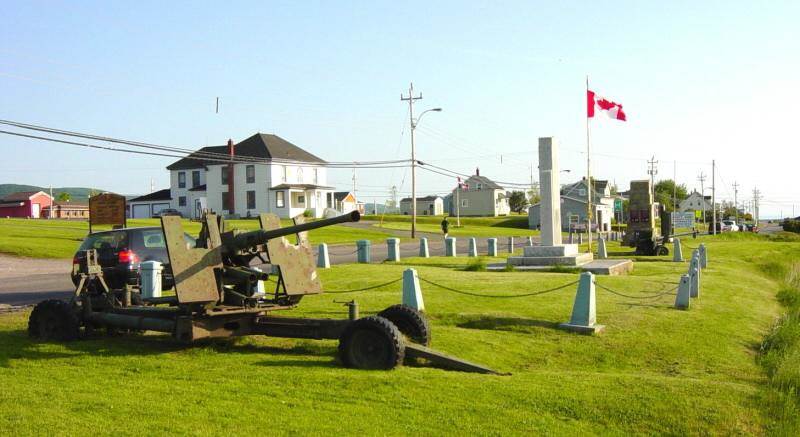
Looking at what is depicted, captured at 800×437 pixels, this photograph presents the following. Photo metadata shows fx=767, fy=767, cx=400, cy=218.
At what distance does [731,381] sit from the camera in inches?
391

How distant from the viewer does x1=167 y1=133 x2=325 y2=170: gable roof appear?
243 feet

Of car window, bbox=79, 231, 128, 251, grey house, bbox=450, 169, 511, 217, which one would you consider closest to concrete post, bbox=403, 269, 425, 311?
car window, bbox=79, 231, 128, 251

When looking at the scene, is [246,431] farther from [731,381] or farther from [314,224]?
[731,381]

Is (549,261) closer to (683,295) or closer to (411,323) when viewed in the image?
(683,295)

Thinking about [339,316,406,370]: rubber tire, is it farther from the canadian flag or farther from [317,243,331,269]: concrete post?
the canadian flag

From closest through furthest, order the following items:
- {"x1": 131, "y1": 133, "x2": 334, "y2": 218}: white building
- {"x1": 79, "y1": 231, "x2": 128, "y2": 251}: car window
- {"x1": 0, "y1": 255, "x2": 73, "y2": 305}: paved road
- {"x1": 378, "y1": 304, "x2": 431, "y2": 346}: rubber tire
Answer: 1. {"x1": 378, "y1": 304, "x2": 431, "y2": 346}: rubber tire
2. {"x1": 79, "y1": 231, "x2": 128, "y2": 251}: car window
3. {"x1": 0, "y1": 255, "x2": 73, "y2": 305}: paved road
4. {"x1": 131, "y1": 133, "x2": 334, "y2": 218}: white building

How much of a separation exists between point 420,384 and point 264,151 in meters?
67.6

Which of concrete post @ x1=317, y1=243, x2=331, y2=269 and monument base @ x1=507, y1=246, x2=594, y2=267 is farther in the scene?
monument base @ x1=507, y1=246, x2=594, y2=267

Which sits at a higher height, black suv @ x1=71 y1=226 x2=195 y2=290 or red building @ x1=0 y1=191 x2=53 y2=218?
red building @ x1=0 y1=191 x2=53 y2=218

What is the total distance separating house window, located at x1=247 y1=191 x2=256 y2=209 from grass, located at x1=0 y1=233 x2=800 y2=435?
61.3 m

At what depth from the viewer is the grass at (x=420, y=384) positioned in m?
7.05

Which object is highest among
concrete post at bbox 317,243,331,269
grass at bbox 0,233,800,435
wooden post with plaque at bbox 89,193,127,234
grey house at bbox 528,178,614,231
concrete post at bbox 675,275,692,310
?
grey house at bbox 528,178,614,231

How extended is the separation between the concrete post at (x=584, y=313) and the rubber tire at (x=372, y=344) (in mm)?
4556

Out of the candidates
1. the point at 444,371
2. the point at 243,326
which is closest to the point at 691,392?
the point at 444,371
